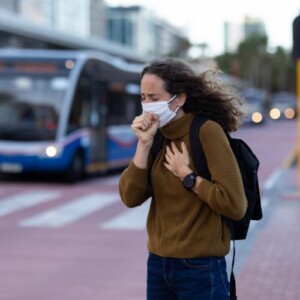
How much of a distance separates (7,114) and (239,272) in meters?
10.7

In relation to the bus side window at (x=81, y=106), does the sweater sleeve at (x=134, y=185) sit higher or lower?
lower

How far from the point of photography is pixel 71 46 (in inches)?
1649

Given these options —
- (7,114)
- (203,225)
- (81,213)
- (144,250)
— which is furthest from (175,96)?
(7,114)

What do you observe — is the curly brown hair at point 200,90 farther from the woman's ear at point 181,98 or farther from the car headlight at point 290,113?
the car headlight at point 290,113

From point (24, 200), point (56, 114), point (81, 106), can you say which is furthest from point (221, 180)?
point (81, 106)

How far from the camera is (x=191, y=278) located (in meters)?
3.61

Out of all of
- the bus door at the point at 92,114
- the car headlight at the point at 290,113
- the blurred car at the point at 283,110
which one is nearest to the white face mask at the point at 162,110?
the bus door at the point at 92,114

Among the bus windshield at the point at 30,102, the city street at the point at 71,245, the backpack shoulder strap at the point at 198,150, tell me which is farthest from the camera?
the bus windshield at the point at 30,102

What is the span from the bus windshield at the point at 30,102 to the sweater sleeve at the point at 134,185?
13668 mm

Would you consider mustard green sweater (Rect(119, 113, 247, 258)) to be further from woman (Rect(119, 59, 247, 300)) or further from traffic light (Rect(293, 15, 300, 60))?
traffic light (Rect(293, 15, 300, 60))

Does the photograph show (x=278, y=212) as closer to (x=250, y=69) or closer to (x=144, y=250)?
(x=144, y=250)

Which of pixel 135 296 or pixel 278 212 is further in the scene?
pixel 278 212

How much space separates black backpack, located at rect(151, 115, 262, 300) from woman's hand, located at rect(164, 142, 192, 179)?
0.04 metres

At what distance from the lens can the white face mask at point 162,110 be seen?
3.60 meters
